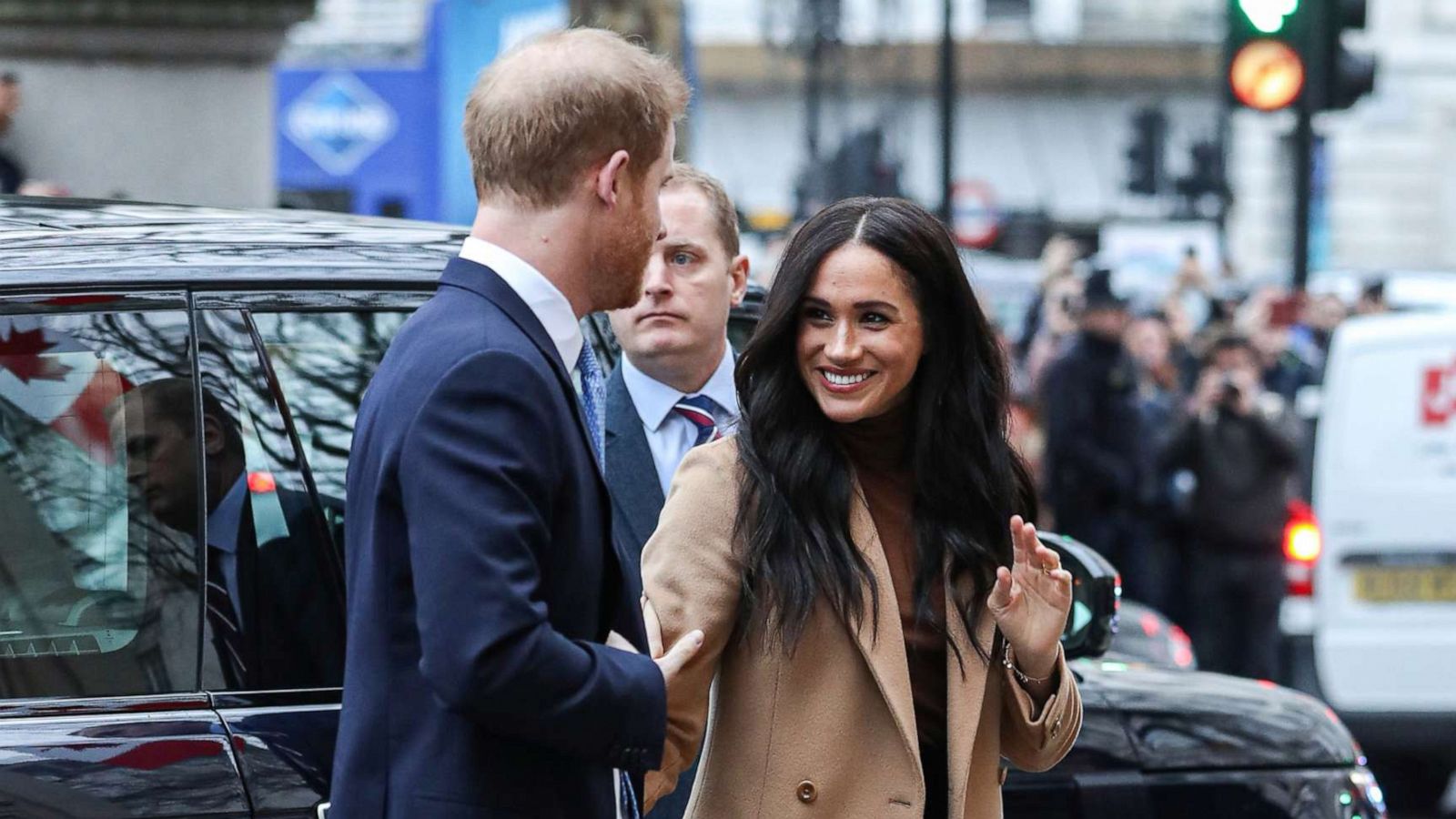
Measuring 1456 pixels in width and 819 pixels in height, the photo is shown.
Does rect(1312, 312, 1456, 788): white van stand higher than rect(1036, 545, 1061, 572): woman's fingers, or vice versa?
rect(1036, 545, 1061, 572): woman's fingers

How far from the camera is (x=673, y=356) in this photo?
3.75 meters

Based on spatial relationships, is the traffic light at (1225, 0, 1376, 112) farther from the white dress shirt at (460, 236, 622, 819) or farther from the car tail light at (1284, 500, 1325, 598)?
the white dress shirt at (460, 236, 622, 819)

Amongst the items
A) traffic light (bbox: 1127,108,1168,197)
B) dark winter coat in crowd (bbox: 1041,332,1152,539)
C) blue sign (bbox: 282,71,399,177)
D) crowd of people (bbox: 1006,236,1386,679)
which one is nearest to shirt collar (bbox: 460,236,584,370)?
crowd of people (bbox: 1006,236,1386,679)

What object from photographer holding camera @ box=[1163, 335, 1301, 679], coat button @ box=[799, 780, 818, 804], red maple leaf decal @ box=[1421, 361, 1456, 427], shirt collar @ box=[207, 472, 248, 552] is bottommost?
photographer holding camera @ box=[1163, 335, 1301, 679]

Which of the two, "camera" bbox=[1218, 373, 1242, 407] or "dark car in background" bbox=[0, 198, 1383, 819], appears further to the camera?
"camera" bbox=[1218, 373, 1242, 407]

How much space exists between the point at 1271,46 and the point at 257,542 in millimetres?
7588

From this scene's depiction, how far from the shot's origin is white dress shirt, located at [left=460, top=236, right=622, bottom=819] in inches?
95.6

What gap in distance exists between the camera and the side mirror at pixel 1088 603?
11.6ft

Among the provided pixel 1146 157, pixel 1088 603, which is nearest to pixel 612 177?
pixel 1088 603

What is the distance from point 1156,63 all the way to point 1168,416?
32.6 m

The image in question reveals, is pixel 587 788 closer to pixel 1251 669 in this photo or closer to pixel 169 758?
pixel 169 758

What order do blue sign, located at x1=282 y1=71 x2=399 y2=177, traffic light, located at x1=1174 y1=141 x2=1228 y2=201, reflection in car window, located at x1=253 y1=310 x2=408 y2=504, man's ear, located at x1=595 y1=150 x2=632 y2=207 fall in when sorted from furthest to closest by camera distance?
traffic light, located at x1=1174 y1=141 x2=1228 y2=201 → blue sign, located at x1=282 y1=71 x2=399 y2=177 → reflection in car window, located at x1=253 y1=310 x2=408 y2=504 → man's ear, located at x1=595 y1=150 x2=632 y2=207

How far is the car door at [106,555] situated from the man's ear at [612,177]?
758mm

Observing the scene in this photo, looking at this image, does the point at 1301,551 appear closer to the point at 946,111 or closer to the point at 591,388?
the point at 946,111
